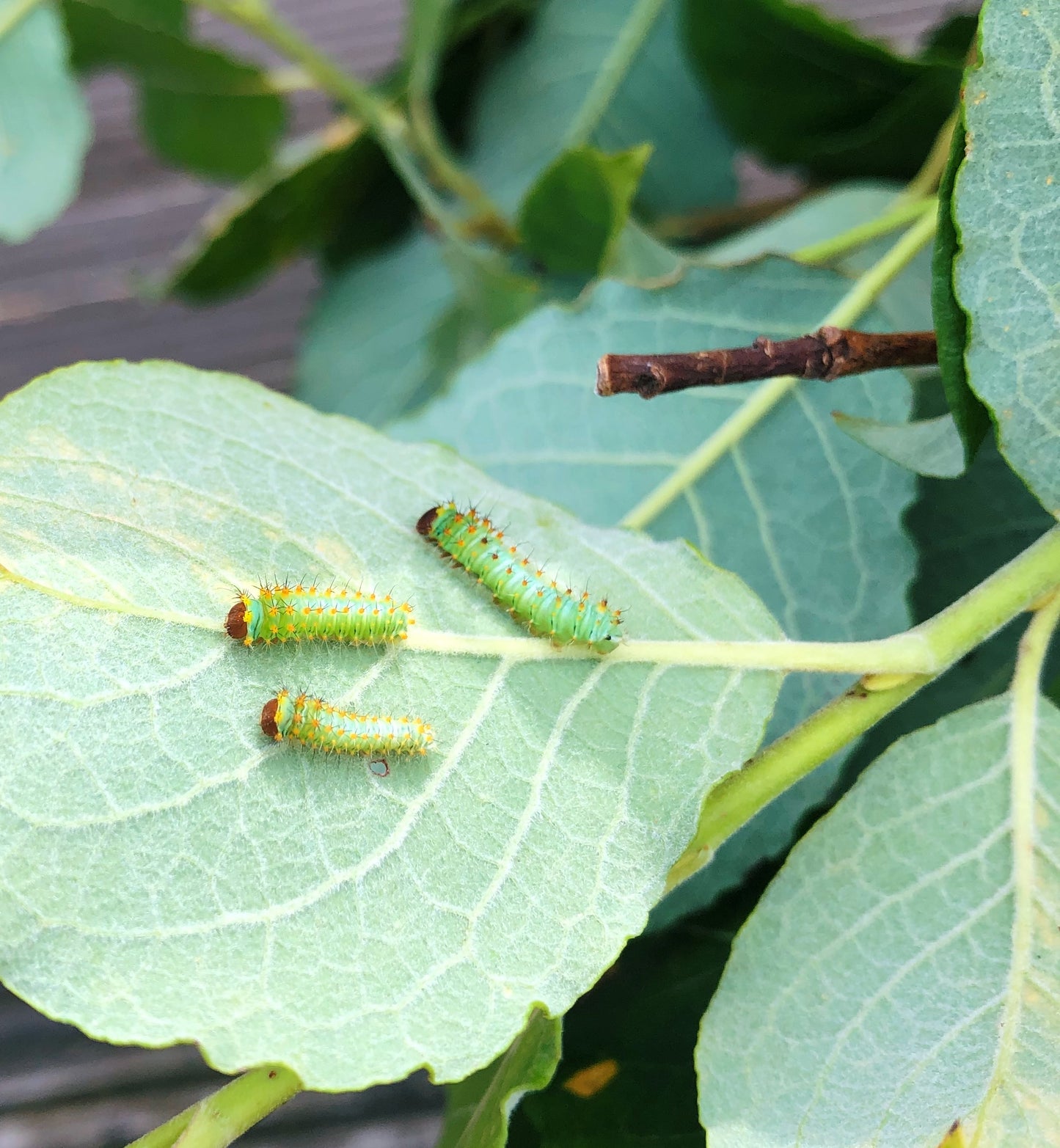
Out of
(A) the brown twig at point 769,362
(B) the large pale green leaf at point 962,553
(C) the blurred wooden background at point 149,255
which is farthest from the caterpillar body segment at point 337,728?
(C) the blurred wooden background at point 149,255

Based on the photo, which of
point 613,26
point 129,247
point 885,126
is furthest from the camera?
point 129,247

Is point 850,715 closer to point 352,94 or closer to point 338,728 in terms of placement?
point 338,728

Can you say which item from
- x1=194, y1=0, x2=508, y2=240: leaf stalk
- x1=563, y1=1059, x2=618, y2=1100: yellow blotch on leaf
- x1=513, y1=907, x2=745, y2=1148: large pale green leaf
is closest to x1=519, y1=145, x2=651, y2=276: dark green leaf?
x1=194, y1=0, x2=508, y2=240: leaf stalk

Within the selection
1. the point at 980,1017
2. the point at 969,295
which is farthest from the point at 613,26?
the point at 980,1017

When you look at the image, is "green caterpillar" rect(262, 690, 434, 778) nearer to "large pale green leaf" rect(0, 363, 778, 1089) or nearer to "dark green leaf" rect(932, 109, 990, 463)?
"large pale green leaf" rect(0, 363, 778, 1089)

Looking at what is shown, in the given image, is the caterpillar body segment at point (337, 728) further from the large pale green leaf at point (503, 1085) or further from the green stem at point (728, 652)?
the large pale green leaf at point (503, 1085)

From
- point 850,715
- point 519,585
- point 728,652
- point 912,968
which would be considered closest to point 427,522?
point 519,585

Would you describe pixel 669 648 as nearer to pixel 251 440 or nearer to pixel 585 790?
pixel 585 790
